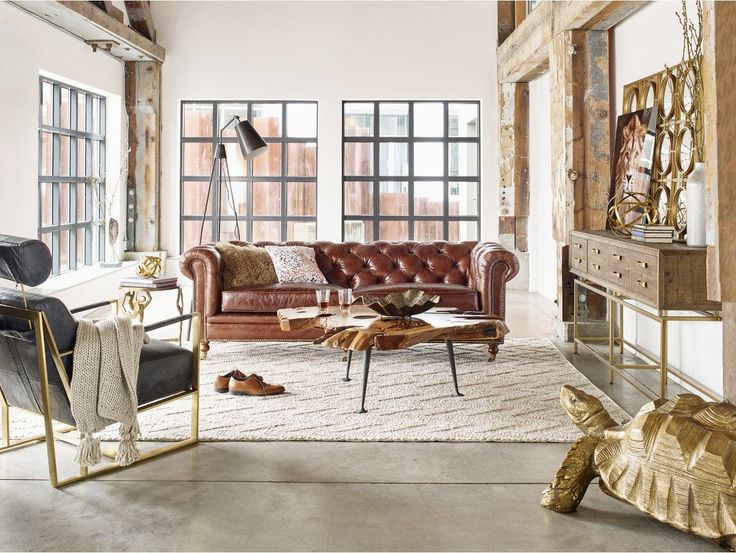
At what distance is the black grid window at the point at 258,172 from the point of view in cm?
999

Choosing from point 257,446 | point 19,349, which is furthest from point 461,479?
point 19,349

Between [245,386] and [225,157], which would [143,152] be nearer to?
[225,157]

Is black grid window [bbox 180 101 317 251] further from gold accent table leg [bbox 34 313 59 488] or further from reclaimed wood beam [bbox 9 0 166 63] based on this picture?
gold accent table leg [bbox 34 313 59 488]

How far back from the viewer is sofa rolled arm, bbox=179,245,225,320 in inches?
221

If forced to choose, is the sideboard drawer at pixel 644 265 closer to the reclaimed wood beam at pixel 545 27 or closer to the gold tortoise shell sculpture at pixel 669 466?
the gold tortoise shell sculpture at pixel 669 466

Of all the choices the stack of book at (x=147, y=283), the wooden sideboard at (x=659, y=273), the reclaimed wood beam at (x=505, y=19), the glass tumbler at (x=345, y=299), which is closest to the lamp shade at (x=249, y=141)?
the stack of book at (x=147, y=283)

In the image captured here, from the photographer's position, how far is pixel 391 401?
171 inches

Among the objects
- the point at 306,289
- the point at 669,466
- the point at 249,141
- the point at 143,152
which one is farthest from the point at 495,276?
the point at 143,152

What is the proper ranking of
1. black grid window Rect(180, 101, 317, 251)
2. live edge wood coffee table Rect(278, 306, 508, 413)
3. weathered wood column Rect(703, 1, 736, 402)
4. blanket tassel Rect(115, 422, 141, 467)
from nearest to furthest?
weathered wood column Rect(703, 1, 736, 402), blanket tassel Rect(115, 422, 141, 467), live edge wood coffee table Rect(278, 306, 508, 413), black grid window Rect(180, 101, 317, 251)

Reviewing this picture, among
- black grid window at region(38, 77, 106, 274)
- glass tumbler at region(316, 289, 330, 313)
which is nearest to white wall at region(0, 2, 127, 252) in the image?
black grid window at region(38, 77, 106, 274)

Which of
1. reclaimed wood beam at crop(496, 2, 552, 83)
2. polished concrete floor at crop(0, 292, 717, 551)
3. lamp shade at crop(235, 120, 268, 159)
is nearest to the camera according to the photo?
polished concrete floor at crop(0, 292, 717, 551)

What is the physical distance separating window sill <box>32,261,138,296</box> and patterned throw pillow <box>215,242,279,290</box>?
201cm

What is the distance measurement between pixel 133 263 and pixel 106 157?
1420mm

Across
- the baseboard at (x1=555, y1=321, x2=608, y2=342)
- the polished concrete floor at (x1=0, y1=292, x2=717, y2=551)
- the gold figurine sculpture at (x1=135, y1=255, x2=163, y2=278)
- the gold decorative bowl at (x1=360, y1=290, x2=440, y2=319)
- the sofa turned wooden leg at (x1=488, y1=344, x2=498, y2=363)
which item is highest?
the gold figurine sculpture at (x1=135, y1=255, x2=163, y2=278)
